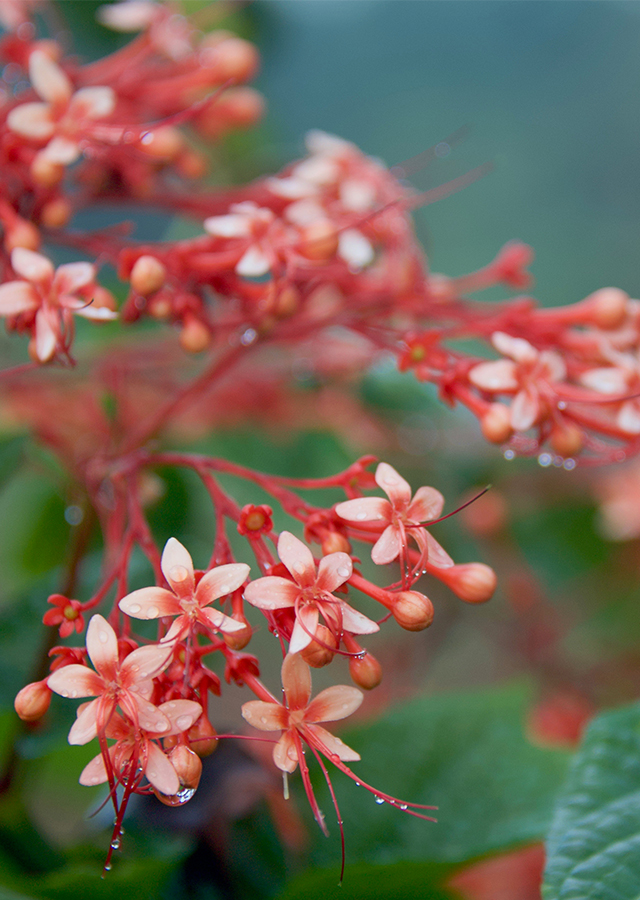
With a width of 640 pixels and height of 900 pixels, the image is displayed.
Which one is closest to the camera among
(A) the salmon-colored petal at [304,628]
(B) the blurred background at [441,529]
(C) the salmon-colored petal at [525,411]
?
(A) the salmon-colored petal at [304,628]

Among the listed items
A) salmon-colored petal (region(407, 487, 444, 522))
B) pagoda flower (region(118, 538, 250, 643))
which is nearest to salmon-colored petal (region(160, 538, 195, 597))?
pagoda flower (region(118, 538, 250, 643))

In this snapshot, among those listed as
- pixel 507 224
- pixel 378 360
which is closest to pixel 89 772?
pixel 378 360


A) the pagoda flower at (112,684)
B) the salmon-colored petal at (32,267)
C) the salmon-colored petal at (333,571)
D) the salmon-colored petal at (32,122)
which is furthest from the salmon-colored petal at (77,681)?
the salmon-colored petal at (32,122)

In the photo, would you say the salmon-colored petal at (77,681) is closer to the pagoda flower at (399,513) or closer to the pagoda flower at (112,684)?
the pagoda flower at (112,684)

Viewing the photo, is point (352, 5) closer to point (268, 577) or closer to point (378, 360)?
point (378, 360)

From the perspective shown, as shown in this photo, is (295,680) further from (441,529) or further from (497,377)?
(441,529)
